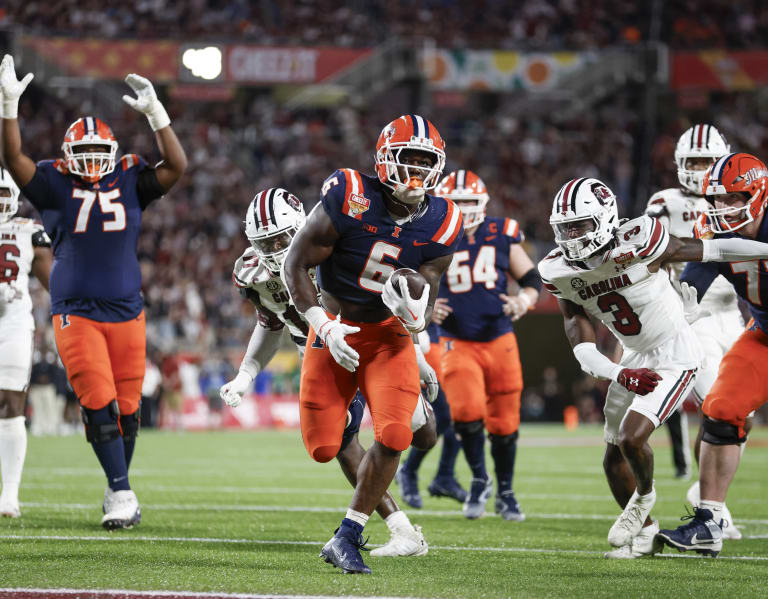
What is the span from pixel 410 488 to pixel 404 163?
346 cm

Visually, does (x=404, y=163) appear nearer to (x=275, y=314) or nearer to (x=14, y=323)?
(x=275, y=314)

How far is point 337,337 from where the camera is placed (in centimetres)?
458

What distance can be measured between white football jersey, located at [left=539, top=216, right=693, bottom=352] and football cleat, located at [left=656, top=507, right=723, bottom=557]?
887mm

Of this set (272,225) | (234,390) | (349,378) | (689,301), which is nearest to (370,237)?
(349,378)

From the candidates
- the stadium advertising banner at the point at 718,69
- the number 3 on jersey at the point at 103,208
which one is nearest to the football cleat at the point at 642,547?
the number 3 on jersey at the point at 103,208

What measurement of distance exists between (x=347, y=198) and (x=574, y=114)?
22.8 meters

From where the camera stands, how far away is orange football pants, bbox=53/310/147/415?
604 centimetres

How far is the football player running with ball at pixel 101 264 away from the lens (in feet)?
19.9

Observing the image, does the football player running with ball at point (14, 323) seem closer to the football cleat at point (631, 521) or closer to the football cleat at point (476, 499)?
the football cleat at point (476, 499)

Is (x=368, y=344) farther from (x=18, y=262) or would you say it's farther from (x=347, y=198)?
(x=18, y=262)

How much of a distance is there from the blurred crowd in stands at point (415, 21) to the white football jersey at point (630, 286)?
62.5 ft

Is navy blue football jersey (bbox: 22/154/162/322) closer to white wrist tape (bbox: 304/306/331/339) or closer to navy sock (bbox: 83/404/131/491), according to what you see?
navy sock (bbox: 83/404/131/491)

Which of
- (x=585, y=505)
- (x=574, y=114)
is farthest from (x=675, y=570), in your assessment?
(x=574, y=114)

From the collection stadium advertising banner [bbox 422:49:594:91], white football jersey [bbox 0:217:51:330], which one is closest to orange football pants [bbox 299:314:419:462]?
white football jersey [bbox 0:217:51:330]
